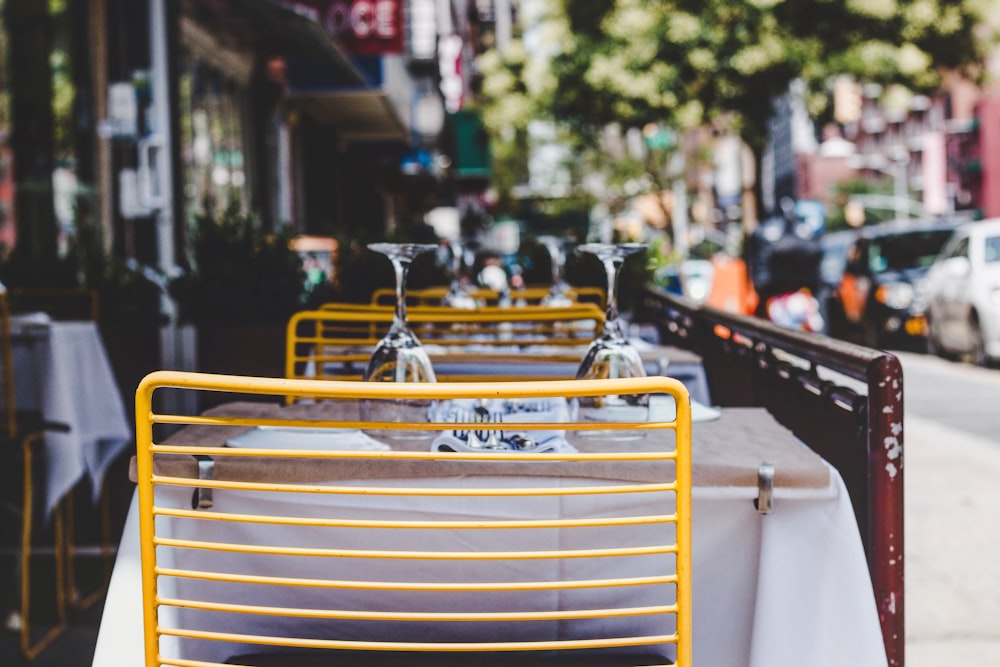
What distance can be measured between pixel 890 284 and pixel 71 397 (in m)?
12.7

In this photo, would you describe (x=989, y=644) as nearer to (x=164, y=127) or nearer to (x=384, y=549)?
(x=384, y=549)

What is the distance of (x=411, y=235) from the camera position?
7215 millimetres

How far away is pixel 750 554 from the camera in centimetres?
196

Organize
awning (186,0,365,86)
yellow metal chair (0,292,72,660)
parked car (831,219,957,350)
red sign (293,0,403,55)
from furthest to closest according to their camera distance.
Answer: parked car (831,219,957,350), red sign (293,0,403,55), awning (186,0,365,86), yellow metal chair (0,292,72,660)

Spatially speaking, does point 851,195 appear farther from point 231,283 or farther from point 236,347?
point 236,347

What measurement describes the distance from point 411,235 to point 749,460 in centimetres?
544

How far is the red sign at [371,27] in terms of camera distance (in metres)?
10.8

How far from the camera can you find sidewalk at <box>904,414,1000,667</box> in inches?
148

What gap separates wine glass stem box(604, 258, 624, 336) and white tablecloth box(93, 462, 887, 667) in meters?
0.55

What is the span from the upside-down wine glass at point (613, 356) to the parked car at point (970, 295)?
10.6 metres

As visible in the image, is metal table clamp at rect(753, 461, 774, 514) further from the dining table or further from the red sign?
the red sign

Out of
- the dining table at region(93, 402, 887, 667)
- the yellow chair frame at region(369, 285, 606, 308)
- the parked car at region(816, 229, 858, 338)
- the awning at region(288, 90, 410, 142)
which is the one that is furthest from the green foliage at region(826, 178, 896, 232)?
the dining table at region(93, 402, 887, 667)

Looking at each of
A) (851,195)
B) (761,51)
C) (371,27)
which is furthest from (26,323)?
(851,195)

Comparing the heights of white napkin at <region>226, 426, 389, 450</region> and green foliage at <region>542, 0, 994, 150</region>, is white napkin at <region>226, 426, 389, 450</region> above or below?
below
